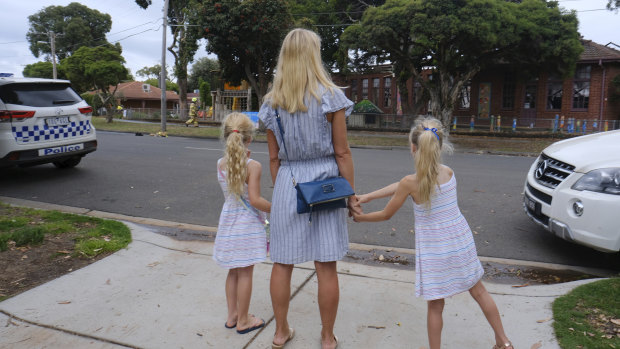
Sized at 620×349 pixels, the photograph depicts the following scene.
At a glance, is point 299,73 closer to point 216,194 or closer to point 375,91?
point 216,194

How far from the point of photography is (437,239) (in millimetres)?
2580

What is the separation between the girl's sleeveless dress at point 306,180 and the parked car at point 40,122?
644 centimetres

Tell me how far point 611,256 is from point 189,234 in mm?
4474

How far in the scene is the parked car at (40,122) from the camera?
7238mm

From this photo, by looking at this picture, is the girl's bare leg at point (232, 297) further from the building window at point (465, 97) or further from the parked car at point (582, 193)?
the building window at point (465, 97)

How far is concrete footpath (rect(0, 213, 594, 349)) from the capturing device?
285 centimetres

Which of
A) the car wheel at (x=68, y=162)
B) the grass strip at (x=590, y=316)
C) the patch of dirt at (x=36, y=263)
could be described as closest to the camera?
the grass strip at (x=590, y=316)

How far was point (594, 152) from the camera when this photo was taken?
4270 millimetres

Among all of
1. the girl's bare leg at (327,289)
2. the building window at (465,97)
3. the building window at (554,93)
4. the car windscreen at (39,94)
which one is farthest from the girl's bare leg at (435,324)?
the building window at (465,97)

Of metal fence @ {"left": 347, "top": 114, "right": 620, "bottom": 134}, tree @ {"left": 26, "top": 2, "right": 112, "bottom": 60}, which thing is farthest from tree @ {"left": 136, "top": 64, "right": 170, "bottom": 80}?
metal fence @ {"left": 347, "top": 114, "right": 620, "bottom": 134}

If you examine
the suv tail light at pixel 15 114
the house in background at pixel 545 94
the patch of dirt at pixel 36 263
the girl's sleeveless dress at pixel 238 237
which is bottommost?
the patch of dirt at pixel 36 263

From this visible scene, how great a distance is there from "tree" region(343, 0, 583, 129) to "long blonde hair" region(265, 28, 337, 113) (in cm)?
1589

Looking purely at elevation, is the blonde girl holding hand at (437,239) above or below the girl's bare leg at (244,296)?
above

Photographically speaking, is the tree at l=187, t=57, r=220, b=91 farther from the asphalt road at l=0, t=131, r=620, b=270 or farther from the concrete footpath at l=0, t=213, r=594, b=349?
the concrete footpath at l=0, t=213, r=594, b=349
